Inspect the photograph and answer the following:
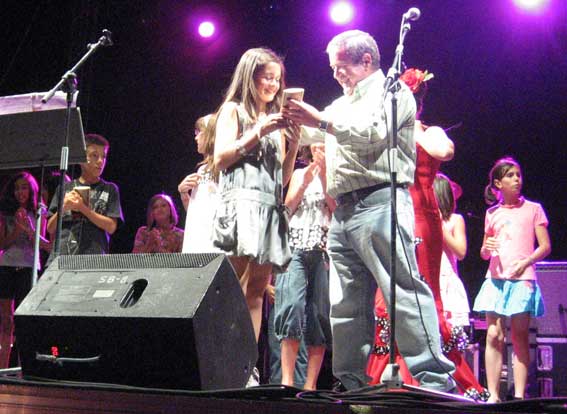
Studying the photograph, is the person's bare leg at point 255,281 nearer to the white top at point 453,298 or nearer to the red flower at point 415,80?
the red flower at point 415,80

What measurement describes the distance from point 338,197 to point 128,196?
4.54m

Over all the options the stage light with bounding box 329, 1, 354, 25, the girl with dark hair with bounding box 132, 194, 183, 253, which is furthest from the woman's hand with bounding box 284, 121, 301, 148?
the stage light with bounding box 329, 1, 354, 25

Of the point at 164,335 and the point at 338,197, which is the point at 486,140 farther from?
the point at 164,335

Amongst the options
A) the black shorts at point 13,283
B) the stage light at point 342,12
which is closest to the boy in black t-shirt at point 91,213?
the black shorts at point 13,283

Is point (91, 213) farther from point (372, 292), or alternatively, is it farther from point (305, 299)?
point (372, 292)

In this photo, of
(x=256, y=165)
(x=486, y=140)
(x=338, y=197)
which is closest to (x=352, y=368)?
(x=338, y=197)

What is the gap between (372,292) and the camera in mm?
3033

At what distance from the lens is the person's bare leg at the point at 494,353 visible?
14.6 ft

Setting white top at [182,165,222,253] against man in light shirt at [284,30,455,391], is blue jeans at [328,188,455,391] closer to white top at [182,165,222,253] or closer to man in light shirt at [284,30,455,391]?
man in light shirt at [284,30,455,391]

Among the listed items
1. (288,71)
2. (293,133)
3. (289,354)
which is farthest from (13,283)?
(288,71)

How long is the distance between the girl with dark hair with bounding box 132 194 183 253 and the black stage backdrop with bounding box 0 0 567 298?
1.42 meters

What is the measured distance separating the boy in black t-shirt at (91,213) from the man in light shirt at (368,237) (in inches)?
69.2

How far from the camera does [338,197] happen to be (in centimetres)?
307

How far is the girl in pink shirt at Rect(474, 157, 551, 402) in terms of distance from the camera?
445cm
